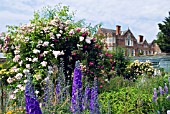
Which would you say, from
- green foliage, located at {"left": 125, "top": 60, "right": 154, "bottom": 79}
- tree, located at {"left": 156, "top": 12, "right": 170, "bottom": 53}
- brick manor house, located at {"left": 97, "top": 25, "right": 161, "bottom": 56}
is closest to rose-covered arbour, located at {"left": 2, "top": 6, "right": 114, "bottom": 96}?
green foliage, located at {"left": 125, "top": 60, "right": 154, "bottom": 79}

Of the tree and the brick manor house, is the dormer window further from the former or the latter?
the tree

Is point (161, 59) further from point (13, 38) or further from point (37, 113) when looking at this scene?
point (37, 113)

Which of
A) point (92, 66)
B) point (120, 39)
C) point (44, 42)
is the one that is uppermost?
point (120, 39)

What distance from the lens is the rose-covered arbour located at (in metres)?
6.46

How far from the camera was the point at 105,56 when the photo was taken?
8070 millimetres

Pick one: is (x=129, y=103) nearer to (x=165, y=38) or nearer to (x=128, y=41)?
(x=165, y=38)

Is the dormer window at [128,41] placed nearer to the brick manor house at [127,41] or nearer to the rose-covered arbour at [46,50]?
the brick manor house at [127,41]

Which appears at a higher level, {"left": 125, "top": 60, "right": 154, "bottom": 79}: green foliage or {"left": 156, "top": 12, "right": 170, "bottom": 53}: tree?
{"left": 156, "top": 12, "right": 170, "bottom": 53}: tree

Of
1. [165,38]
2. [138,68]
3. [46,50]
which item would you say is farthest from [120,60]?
[165,38]

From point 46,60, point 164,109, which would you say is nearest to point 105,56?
point 46,60

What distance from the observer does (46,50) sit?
662 cm

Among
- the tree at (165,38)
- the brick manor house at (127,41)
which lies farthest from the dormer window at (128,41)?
the tree at (165,38)

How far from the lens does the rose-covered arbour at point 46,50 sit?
646cm

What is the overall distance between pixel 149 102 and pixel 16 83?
9.36 ft
